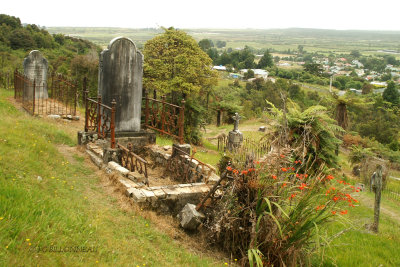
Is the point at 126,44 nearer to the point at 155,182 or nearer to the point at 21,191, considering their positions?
the point at 155,182

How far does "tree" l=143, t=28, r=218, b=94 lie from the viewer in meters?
18.3

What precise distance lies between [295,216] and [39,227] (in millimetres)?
3335

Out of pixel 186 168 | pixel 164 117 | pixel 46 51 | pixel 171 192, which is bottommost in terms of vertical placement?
pixel 171 192

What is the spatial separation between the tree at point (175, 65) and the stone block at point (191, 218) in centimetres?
1288

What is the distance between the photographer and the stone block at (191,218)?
546cm

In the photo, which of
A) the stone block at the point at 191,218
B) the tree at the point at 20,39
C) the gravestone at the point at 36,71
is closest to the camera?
the stone block at the point at 191,218

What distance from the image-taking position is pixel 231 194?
508 centimetres

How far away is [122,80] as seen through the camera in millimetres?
8812

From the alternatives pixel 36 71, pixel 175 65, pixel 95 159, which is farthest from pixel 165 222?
pixel 175 65

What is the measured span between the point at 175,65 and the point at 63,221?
15.5 m

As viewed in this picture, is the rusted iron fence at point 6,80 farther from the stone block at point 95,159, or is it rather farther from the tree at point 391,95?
the tree at point 391,95

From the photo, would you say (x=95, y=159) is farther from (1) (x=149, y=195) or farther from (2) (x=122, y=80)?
(1) (x=149, y=195)

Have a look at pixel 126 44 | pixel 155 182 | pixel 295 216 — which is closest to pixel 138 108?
pixel 126 44

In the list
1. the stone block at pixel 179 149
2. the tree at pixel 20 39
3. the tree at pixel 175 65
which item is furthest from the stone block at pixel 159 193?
the tree at pixel 20 39
